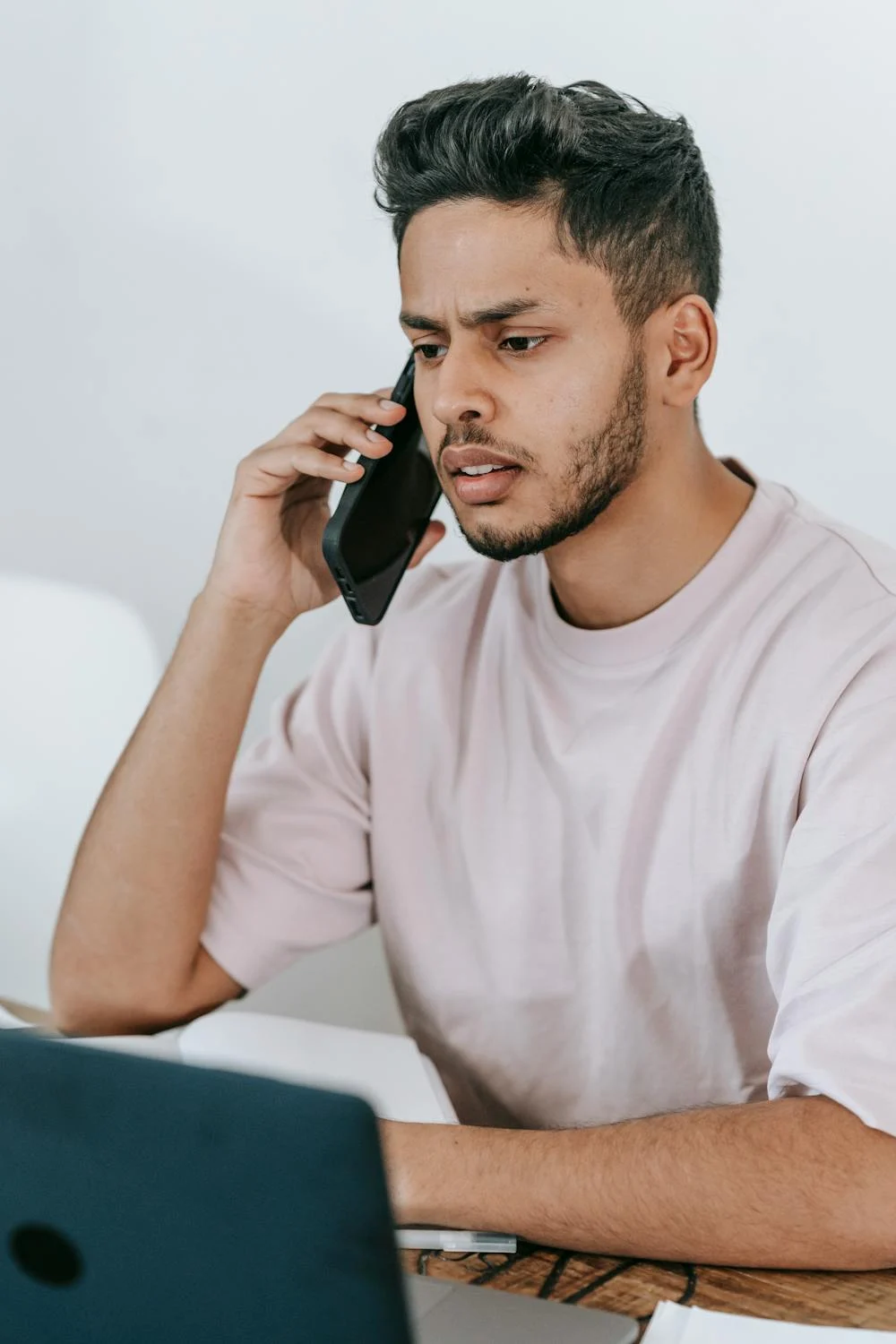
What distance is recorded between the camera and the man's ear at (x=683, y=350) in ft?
4.72

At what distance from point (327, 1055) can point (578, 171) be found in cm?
81

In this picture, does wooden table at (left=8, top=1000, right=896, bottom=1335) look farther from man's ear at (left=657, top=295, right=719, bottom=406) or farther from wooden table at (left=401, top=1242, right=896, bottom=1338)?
man's ear at (left=657, top=295, right=719, bottom=406)

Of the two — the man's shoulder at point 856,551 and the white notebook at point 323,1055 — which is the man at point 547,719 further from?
the white notebook at point 323,1055

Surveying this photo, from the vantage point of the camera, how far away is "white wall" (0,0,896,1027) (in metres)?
2.06

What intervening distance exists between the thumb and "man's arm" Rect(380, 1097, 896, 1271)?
2.46 feet

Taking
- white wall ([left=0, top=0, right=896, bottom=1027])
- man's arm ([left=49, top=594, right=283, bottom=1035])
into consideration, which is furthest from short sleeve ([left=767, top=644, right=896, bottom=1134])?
white wall ([left=0, top=0, right=896, bottom=1027])

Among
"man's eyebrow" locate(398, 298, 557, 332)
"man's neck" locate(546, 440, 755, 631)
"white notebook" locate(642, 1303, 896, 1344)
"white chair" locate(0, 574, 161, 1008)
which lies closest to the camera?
"white notebook" locate(642, 1303, 896, 1344)

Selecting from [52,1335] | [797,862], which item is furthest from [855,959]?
[52,1335]

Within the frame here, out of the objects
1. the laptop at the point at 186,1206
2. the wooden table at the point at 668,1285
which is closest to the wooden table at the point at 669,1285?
the wooden table at the point at 668,1285

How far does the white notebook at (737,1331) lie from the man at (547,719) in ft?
0.59

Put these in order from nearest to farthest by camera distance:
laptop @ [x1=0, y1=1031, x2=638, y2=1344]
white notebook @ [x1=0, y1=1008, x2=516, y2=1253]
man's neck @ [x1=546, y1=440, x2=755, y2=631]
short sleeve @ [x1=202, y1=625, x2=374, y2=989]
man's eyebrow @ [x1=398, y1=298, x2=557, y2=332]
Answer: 1. laptop @ [x1=0, y1=1031, x2=638, y2=1344]
2. white notebook @ [x1=0, y1=1008, x2=516, y2=1253]
3. man's eyebrow @ [x1=398, y1=298, x2=557, y2=332]
4. man's neck @ [x1=546, y1=440, x2=755, y2=631]
5. short sleeve @ [x1=202, y1=625, x2=374, y2=989]

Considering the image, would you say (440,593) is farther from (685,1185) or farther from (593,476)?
(685,1185)

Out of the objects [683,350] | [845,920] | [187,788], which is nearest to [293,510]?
[187,788]

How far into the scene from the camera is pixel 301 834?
1.62 m
